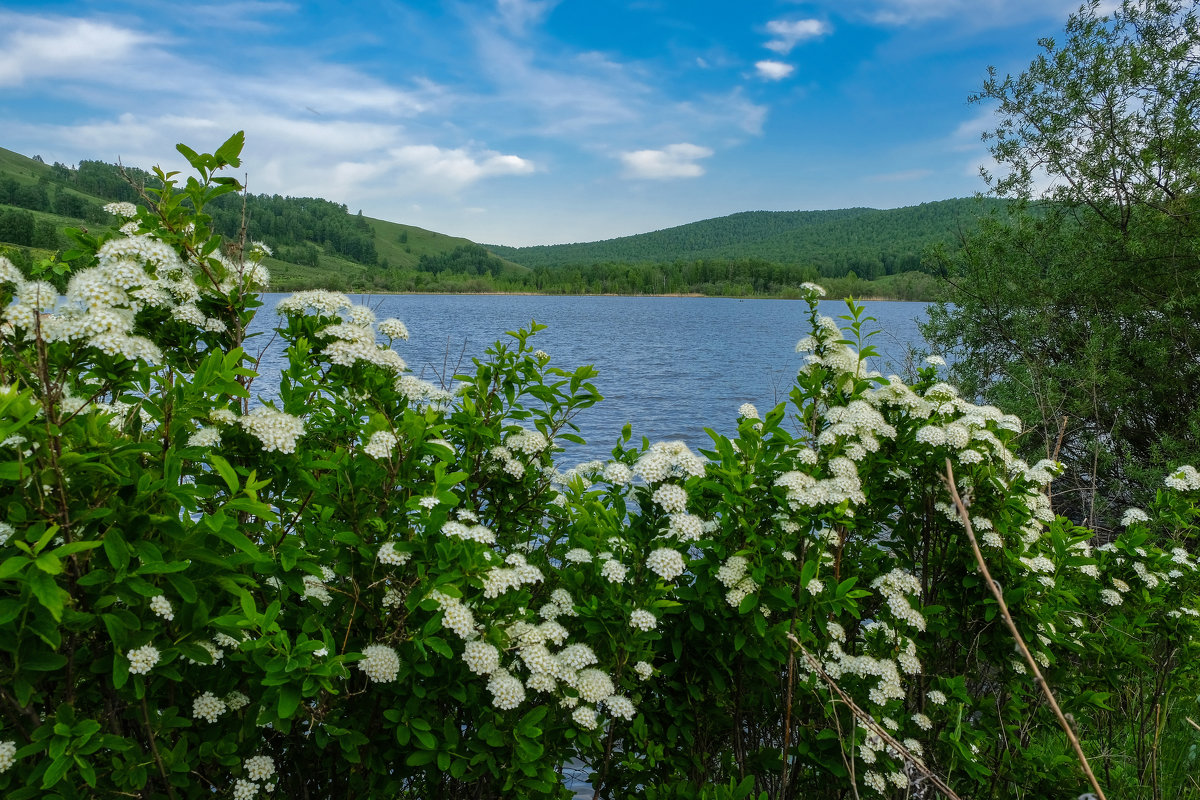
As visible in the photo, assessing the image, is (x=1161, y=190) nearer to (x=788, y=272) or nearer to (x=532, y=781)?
(x=532, y=781)

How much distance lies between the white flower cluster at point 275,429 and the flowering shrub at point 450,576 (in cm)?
1

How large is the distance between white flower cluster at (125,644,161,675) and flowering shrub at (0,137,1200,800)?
3 cm

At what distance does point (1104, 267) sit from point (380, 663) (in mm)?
12461

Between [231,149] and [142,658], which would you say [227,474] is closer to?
[142,658]

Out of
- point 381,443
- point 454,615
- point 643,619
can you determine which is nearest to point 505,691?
point 454,615

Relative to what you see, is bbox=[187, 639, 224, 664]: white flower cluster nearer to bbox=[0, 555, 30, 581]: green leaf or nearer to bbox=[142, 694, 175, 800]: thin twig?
bbox=[142, 694, 175, 800]: thin twig

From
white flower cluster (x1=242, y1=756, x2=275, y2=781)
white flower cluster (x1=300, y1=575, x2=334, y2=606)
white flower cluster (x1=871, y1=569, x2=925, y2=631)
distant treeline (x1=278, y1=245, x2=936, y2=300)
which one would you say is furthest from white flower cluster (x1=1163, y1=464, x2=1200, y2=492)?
distant treeline (x1=278, y1=245, x2=936, y2=300)

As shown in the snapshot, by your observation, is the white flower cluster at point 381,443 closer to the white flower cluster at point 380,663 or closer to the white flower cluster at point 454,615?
the white flower cluster at point 454,615

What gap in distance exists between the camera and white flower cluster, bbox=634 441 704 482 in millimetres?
3057

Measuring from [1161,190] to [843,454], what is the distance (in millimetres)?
10331

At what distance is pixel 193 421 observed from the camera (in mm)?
2576

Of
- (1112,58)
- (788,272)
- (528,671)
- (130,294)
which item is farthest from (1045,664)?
(788,272)

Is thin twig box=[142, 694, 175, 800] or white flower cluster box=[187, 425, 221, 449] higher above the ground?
white flower cluster box=[187, 425, 221, 449]

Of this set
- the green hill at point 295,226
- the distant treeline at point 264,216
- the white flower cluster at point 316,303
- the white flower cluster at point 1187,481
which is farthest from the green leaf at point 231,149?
the green hill at point 295,226
